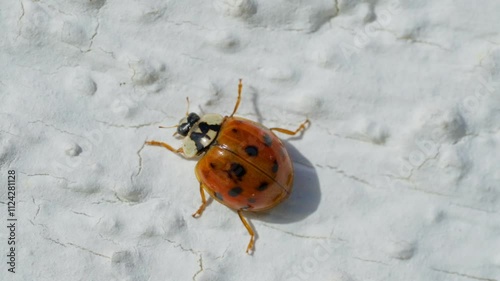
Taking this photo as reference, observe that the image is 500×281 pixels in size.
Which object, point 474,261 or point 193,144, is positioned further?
point 193,144

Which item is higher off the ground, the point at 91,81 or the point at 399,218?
the point at 91,81

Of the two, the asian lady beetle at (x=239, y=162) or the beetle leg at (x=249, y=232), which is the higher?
the asian lady beetle at (x=239, y=162)

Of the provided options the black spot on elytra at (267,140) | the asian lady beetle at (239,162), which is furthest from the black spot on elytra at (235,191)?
the black spot on elytra at (267,140)

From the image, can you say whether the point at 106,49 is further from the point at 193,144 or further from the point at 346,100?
the point at 346,100

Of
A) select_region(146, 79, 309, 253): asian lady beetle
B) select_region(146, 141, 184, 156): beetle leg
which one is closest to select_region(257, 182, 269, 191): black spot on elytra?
select_region(146, 79, 309, 253): asian lady beetle

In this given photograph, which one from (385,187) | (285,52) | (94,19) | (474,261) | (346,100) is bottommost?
(474,261)

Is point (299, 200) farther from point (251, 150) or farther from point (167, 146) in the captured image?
point (167, 146)

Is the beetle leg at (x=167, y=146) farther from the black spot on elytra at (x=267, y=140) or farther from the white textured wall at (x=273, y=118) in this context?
the black spot on elytra at (x=267, y=140)

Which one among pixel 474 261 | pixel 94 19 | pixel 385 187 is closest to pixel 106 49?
pixel 94 19
